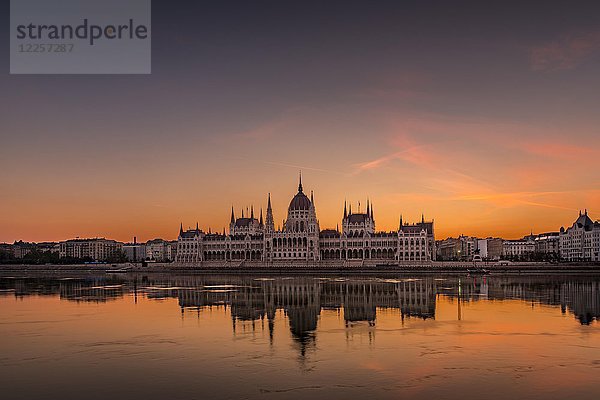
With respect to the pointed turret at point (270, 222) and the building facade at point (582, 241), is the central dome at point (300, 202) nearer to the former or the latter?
the pointed turret at point (270, 222)

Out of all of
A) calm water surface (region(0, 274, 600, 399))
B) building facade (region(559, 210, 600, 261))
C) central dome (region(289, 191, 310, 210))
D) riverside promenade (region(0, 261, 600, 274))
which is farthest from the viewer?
central dome (region(289, 191, 310, 210))

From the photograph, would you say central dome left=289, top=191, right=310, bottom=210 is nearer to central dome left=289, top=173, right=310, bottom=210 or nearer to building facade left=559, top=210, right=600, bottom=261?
central dome left=289, top=173, right=310, bottom=210

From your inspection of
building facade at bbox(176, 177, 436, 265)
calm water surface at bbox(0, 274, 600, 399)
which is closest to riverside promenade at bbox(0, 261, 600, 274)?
building facade at bbox(176, 177, 436, 265)

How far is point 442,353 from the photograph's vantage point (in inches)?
1069

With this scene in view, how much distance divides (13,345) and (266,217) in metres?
140

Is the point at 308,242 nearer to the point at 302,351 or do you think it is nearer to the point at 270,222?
Answer: the point at 270,222

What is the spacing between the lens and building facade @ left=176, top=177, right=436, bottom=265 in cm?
15562

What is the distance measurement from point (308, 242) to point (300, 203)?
13.7 m

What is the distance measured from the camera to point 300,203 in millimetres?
172000

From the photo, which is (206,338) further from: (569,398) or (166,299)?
(166,299)

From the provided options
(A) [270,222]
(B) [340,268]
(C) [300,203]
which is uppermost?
(C) [300,203]

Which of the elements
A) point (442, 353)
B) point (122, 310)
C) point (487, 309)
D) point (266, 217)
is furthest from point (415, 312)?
point (266, 217)

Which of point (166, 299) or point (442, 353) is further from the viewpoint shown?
point (166, 299)

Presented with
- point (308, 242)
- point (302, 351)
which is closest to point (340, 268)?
point (308, 242)
